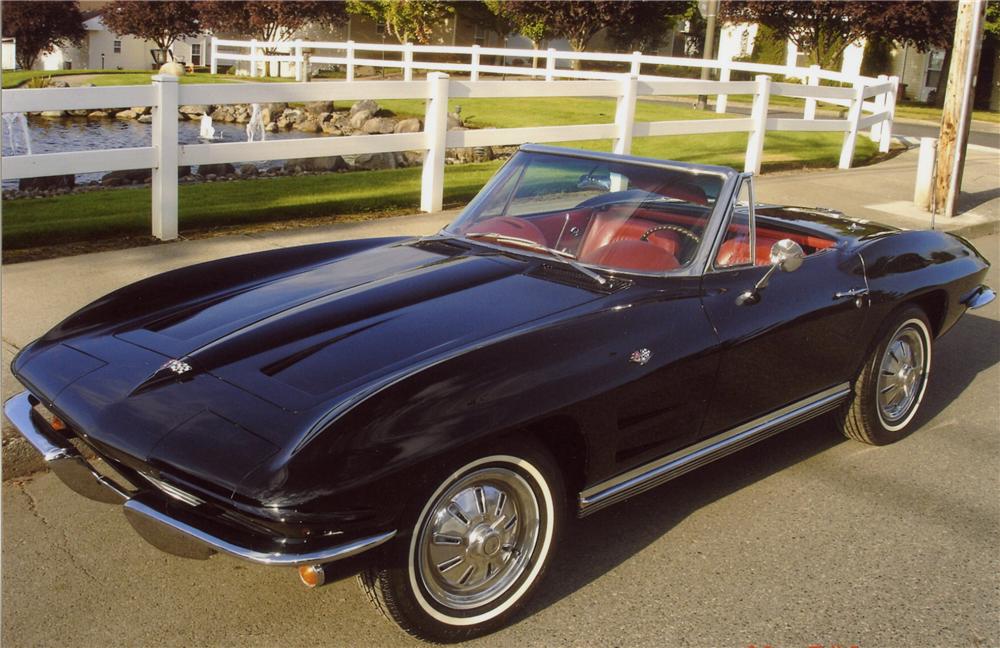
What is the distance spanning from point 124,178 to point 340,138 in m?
6.35

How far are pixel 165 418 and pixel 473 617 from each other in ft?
3.84

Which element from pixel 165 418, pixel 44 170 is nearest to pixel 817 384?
pixel 165 418

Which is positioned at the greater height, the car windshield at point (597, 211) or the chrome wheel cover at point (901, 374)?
the car windshield at point (597, 211)

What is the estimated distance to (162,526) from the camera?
9.86ft

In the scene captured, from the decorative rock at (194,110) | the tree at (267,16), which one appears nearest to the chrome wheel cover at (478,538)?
the decorative rock at (194,110)

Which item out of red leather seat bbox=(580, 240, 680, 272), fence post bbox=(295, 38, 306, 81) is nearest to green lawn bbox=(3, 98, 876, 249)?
red leather seat bbox=(580, 240, 680, 272)

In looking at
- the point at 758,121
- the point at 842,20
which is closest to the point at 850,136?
the point at 758,121

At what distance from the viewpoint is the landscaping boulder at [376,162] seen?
16.2 meters

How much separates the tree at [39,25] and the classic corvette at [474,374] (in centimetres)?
5565

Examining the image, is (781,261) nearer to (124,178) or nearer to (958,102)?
(958,102)

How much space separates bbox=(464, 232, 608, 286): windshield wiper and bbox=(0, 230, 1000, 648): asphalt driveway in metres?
1.03

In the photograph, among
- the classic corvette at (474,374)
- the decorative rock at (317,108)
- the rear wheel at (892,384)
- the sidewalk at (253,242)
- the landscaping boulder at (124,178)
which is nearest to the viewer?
the classic corvette at (474,374)

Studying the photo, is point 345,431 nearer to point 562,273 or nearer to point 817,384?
point 562,273

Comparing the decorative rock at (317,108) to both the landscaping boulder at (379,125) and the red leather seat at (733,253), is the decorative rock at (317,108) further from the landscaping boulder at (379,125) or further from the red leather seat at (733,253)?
the red leather seat at (733,253)
